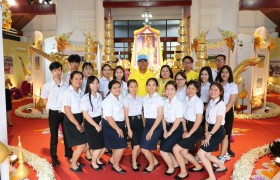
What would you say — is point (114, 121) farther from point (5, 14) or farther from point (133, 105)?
point (5, 14)

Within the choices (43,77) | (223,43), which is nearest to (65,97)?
(43,77)

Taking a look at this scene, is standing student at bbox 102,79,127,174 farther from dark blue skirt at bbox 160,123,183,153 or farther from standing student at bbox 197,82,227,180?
standing student at bbox 197,82,227,180

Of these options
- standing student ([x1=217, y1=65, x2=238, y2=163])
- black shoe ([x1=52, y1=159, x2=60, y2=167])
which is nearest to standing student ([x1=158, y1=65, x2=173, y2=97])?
standing student ([x1=217, y1=65, x2=238, y2=163])

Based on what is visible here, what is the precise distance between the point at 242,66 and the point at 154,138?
11.3ft

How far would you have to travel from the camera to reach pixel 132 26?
480 inches

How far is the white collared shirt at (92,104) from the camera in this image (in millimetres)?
2898

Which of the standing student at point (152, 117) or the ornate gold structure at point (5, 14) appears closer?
the ornate gold structure at point (5, 14)

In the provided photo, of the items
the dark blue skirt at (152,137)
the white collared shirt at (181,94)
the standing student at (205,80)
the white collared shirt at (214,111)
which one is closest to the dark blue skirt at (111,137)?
the dark blue skirt at (152,137)

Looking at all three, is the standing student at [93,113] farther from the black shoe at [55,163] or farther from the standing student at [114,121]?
the black shoe at [55,163]

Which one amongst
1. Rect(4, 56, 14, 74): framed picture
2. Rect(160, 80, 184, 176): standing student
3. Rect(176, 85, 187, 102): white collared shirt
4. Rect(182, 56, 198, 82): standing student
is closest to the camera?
Rect(160, 80, 184, 176): standing student

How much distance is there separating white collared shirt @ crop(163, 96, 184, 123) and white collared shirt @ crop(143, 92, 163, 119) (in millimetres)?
76

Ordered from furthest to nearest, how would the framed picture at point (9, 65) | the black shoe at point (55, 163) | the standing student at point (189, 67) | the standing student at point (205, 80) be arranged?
the framed picture at point (9, 65), the standing student at point (189, 67), the black shoe at point (55, 163), the standing student at point (205, 80)

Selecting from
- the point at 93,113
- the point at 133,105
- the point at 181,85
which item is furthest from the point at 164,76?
the point at 93,113

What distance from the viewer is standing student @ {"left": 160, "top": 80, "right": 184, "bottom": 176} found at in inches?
112
